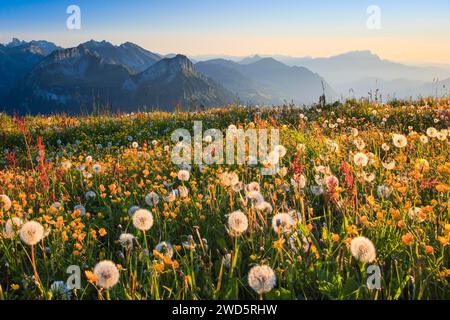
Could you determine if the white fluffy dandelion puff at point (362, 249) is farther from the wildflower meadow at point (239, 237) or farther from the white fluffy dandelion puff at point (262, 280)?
the white fluffy dandelion puff at point (262, 280)

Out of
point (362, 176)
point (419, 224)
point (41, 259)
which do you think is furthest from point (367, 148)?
point (41, 259)

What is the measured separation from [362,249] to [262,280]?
2.57 ft

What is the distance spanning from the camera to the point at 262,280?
2.55 m

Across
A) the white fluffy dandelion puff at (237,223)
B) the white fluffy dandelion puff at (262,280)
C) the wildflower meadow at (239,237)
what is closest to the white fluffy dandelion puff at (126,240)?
the wildflower meadow at (239,237)

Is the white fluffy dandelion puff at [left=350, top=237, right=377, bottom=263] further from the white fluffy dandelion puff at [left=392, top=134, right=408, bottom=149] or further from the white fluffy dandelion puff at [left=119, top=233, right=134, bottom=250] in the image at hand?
the white fluffy dandelion puff at [left=392, top=134, right=408, bottom=149]

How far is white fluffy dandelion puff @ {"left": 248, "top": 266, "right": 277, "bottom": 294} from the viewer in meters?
2.52

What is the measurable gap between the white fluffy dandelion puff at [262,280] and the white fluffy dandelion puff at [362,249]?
652mm

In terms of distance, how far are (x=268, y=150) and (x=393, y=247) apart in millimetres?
3454

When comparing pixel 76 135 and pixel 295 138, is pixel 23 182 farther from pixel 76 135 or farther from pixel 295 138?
pixel 76 135
